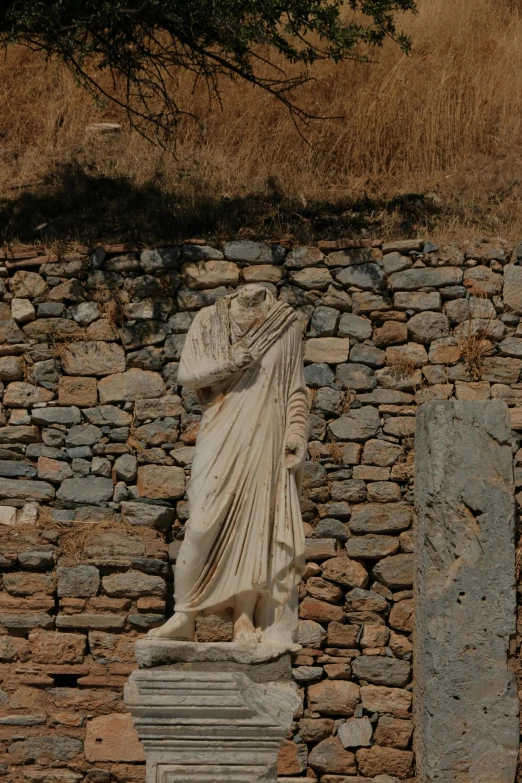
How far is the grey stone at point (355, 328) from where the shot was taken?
1057 cm

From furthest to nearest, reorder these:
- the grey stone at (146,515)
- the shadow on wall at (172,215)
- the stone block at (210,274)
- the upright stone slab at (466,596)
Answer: the shadow on wall at (172,215)
the stone block at (210,274)
the grey stone at (146,515)
the upright stone slab at (466,596)

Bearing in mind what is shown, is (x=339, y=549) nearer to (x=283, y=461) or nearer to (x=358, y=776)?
(x=358, y=776)

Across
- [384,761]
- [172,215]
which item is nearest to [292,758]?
[384,761]

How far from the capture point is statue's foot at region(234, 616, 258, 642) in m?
6.27

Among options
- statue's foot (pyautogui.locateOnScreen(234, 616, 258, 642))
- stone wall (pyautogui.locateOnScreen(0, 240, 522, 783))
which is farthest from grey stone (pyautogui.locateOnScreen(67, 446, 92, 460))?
statue's foot (pyautogui.locateOnScreen(234, 616, 258, 642))

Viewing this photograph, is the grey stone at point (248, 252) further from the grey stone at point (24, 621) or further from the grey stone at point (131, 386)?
the grey stone at point (24, 621)

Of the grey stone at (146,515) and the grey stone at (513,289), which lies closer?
the grey stone at (146,515)

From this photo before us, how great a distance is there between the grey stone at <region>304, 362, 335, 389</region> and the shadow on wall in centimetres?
120

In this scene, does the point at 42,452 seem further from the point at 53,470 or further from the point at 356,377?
the point at 356,377

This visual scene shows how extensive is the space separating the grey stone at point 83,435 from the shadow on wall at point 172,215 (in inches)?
68.5

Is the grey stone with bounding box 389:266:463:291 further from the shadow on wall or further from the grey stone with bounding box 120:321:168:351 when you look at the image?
the grey stone with bounding box 120:321:168:351

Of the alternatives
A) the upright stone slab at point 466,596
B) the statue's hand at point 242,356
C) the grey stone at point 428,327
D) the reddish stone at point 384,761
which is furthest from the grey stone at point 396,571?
the statue's hand at point 242,356

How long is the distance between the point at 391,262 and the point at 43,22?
3.37 meters

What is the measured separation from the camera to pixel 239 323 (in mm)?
6695
